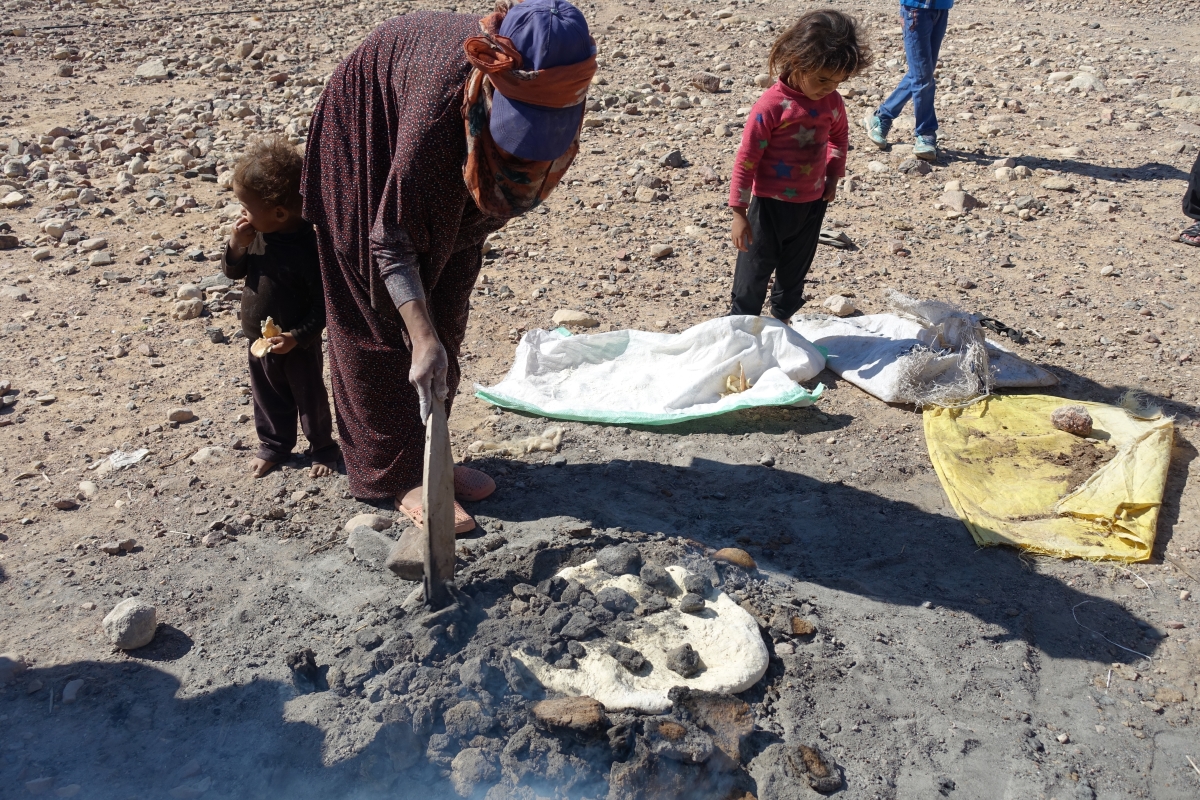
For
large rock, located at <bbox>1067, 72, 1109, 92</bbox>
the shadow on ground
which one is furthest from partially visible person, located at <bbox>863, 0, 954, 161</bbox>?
the shadow on ground

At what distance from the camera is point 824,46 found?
136 inches

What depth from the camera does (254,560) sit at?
2895mm

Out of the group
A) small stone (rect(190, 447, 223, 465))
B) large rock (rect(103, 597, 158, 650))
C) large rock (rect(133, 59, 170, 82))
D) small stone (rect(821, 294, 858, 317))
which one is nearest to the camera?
large rock (rect(103, 597, 158, 650))

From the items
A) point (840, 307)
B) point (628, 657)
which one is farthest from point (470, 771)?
point (840, 307)

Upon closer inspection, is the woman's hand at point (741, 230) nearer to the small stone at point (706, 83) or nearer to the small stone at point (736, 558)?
the small stone at point (736, 558)

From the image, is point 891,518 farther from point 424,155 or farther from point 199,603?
point 199,603

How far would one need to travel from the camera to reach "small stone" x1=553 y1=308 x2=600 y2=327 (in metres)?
4.48

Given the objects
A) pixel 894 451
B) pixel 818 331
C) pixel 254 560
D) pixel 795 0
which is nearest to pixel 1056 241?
pixel 818 331

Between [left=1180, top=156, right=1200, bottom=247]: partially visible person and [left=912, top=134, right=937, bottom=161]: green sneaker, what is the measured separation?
155cm

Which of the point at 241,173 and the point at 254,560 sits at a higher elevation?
the point at 241,173

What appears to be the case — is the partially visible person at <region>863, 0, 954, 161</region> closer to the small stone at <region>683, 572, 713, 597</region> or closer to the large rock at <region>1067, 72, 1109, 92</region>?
the large rock at <region>1067, 72, 1109, 92</region>

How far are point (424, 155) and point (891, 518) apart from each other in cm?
210

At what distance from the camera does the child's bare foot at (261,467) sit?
3.31 metres

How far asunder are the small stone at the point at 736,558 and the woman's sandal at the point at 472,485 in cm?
84
